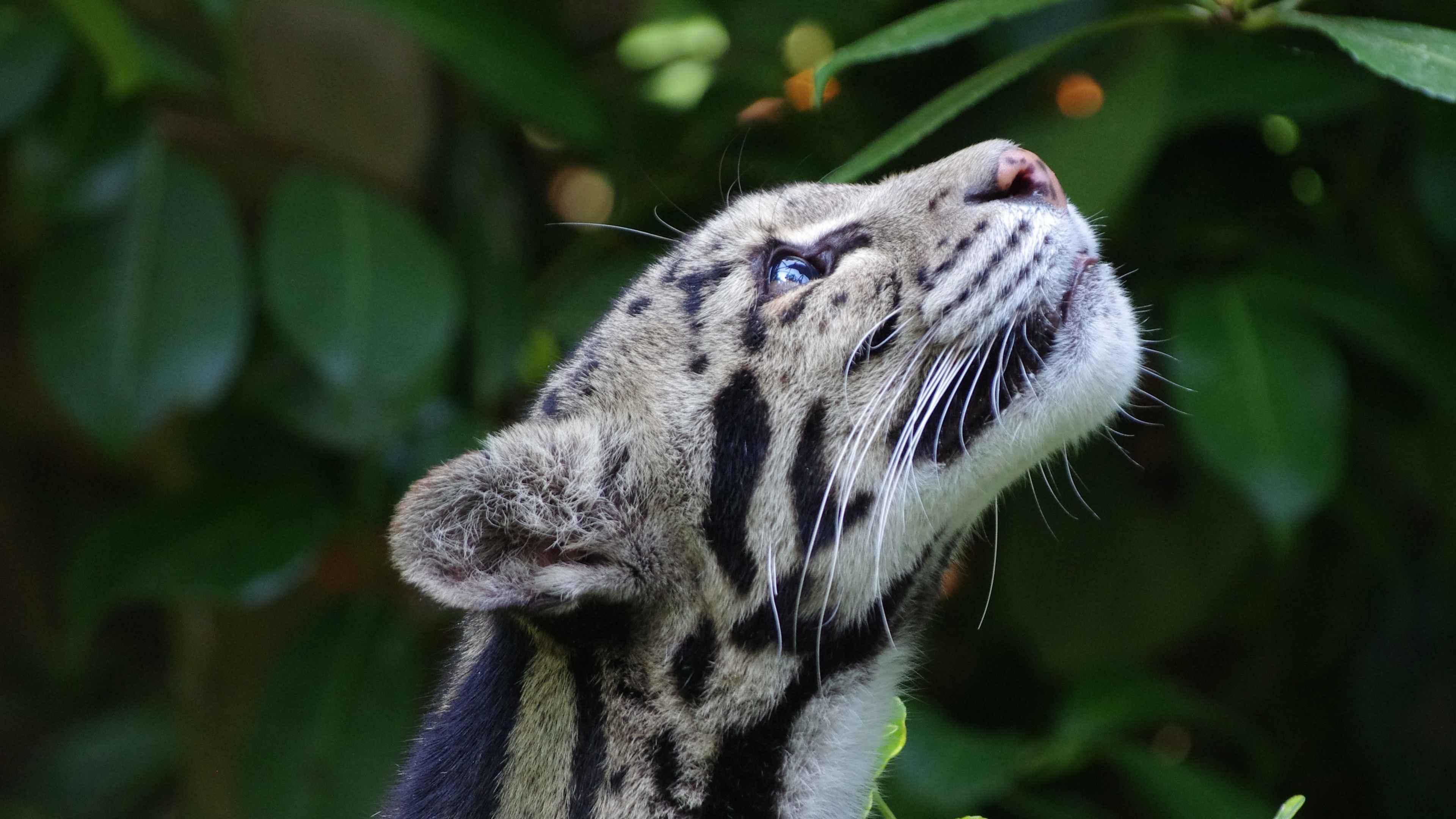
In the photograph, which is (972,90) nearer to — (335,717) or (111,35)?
(111,35)

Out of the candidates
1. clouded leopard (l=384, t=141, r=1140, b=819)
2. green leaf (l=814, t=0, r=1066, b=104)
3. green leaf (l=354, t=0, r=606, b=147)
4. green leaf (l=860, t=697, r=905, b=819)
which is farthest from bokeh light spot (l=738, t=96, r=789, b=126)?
green leaf (l=860, t=697, r=905, b=819)

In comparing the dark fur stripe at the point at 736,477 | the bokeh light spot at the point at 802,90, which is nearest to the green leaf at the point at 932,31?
the dark fur stripe at the point at 736,477

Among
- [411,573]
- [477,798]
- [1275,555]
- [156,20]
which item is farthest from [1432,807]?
[156,20]

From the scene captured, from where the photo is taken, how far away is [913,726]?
127 inches

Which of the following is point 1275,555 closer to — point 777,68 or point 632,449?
point 777,68

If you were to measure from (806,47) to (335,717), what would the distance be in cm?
264

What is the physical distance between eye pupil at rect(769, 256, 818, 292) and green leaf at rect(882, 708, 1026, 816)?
1253 millimetres

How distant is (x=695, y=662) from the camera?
2166 mm

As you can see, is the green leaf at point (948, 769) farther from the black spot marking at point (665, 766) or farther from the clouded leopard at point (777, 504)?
the black spot marking at point (665, 766)

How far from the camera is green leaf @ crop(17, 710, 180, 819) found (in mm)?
6621

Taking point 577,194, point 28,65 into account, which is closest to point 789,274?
point 28,65

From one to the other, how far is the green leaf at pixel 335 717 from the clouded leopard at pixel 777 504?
1771 mm

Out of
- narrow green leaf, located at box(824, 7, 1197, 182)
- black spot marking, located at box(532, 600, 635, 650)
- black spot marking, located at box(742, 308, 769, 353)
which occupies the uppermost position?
narrow green leaf, located at box(824, 7, 1197, 182)

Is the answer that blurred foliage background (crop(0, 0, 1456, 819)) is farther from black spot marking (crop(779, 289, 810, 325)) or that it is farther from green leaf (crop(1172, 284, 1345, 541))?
black spot marking (crop(779, 289, 810, 325))
